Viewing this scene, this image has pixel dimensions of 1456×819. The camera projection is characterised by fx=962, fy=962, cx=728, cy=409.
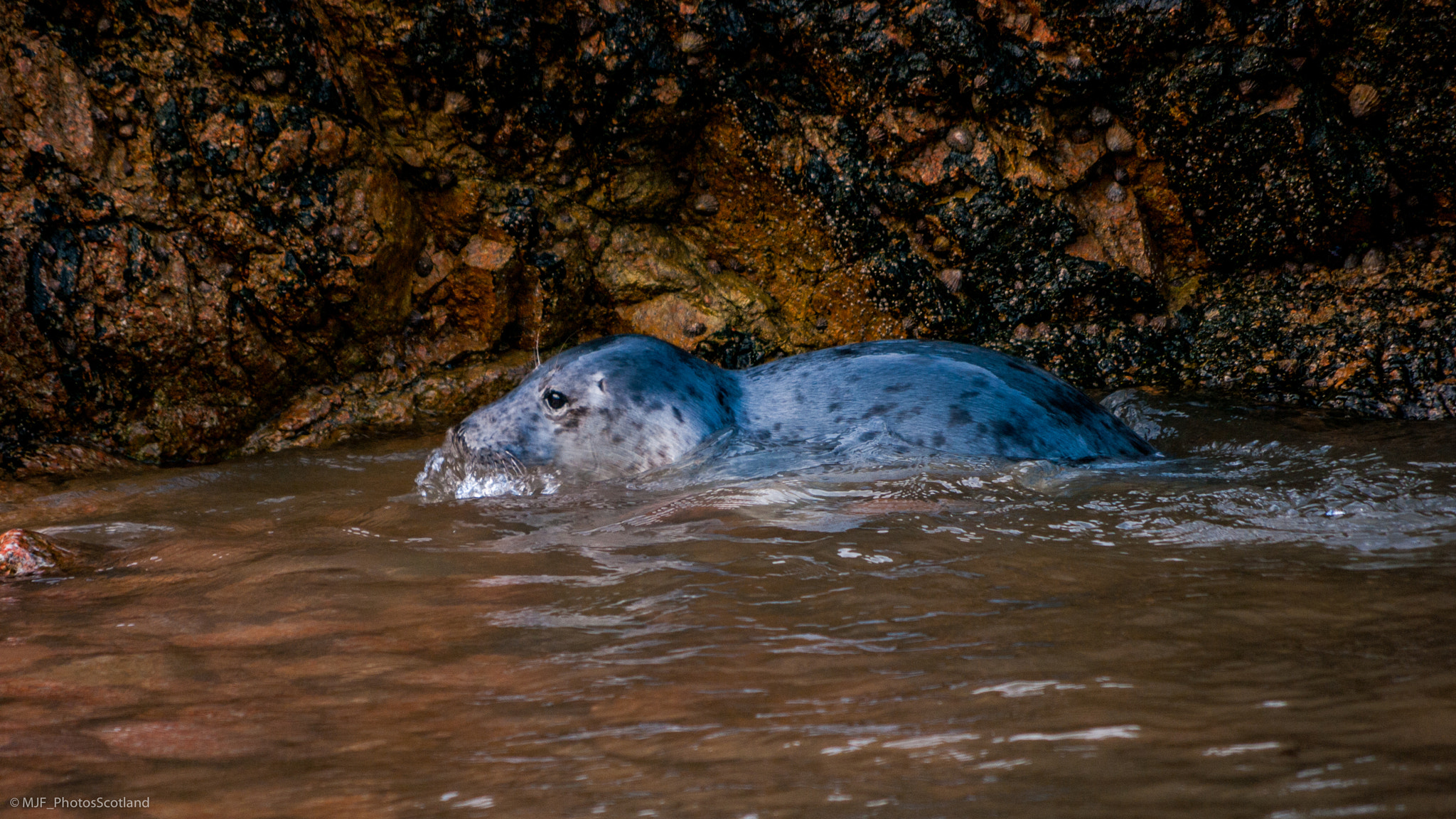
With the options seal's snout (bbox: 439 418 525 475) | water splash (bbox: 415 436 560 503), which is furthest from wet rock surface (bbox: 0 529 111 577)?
seal's snout (bbox: 439 418 525 475)

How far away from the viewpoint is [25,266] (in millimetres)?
3639

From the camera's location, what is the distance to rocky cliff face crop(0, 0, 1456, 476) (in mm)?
3758

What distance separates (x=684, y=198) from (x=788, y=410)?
1.60m

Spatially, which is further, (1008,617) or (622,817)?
(1008,617)

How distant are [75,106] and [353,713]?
3.39 meters

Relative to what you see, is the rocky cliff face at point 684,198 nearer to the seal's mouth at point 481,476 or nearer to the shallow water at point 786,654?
the seal's mouth at point 481,476

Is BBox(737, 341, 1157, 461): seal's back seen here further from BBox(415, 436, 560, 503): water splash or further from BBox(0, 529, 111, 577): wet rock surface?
BBox(0, 529, 111, 577): wet rock surface

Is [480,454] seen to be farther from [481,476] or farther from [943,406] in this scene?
[943,406]

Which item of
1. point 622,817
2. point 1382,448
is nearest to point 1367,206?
point 1382,448

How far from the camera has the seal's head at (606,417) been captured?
3393 mm

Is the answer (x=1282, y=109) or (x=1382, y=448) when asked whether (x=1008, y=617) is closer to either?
(x=1382, y=448)

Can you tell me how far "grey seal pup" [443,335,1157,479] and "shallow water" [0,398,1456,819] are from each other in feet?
0.96

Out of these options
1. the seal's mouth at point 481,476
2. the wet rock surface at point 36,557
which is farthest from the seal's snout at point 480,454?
the wet rock surface at point 36,557

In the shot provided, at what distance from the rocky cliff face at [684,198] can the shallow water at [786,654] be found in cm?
121
